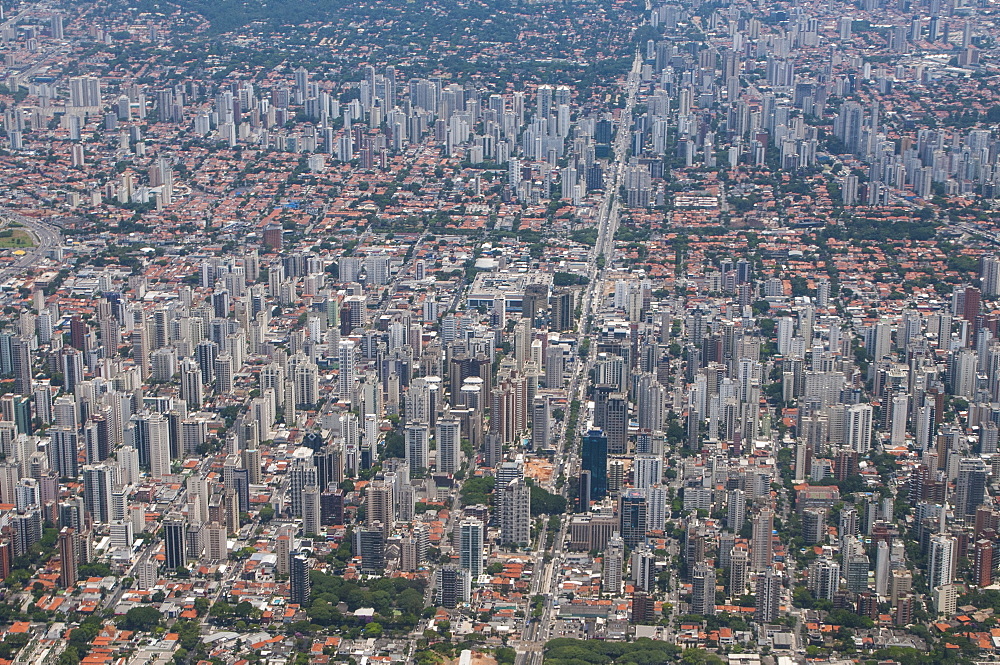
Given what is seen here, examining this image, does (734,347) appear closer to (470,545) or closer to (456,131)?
(470,545)

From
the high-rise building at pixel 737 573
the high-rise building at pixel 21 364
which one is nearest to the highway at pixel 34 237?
the high-rise building at pixel 21 364

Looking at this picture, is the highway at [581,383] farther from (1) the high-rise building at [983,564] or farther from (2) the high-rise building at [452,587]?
(1) the high-rise building at [983,564]

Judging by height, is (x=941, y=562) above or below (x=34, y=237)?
below

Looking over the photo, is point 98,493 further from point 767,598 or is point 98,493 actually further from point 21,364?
point 767,598

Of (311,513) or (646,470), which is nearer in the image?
(311,513)

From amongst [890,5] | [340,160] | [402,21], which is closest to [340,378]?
[340,160]

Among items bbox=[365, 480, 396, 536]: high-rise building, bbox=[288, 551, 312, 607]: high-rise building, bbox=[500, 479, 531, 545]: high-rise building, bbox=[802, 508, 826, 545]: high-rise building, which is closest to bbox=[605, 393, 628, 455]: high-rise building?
bbox=[500, 479, 531, 545]: high-rise building

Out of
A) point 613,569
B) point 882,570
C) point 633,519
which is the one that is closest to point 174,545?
point 613,569
